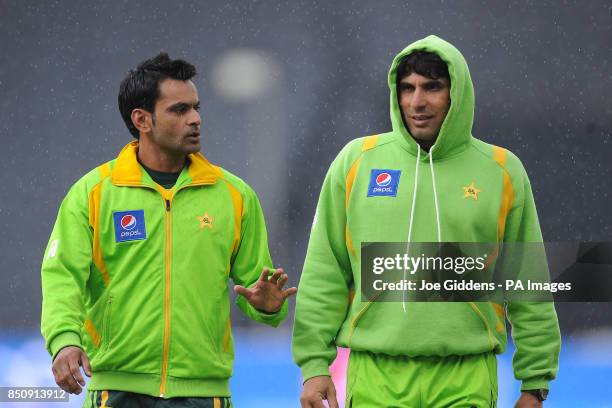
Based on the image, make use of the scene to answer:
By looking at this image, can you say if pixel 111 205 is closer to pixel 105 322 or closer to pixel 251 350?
pixel 105 322

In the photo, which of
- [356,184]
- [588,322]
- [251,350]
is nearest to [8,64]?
[251,350]

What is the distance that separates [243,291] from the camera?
4.38 metres

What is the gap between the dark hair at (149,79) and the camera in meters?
4.81

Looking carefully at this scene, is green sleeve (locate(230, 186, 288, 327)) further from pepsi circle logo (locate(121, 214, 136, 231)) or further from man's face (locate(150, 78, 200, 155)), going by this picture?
pepsi circle logo (locate(121, 214, 136, 231))

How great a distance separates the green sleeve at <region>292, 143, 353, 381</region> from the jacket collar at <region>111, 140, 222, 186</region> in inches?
17.6

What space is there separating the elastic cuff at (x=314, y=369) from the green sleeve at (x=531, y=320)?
62 cm

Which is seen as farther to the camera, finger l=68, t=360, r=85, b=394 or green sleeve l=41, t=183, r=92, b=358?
green sleeve l=41, t=183, r=92, b=358

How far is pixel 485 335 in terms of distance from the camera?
4258mm

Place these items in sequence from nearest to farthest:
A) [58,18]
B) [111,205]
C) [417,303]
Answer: [417,303] → [111,205] → [58,18]

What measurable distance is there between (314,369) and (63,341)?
2.54 ft

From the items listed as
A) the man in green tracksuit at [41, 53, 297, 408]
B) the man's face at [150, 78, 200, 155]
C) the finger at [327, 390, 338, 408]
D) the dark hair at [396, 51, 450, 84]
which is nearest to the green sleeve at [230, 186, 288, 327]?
the man in green tracksuit at [41, 53, 297, 408]

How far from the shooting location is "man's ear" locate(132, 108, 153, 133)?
15.6ft

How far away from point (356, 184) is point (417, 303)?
0.43 m

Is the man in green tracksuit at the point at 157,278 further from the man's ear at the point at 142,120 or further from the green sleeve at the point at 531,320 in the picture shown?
the green sleeve at the point at 531,320
